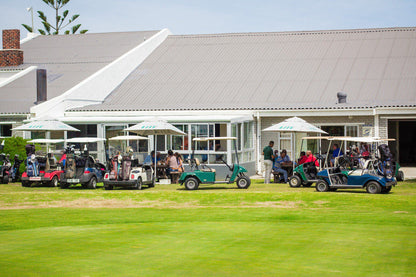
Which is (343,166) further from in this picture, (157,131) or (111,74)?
(111,74)

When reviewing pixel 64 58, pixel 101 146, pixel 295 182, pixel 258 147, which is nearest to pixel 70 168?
pixel 101 146

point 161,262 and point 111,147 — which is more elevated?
point 111,147

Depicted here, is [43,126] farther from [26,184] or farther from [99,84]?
[99,84]

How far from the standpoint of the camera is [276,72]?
33.2 meters

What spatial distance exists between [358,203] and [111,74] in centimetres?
2013

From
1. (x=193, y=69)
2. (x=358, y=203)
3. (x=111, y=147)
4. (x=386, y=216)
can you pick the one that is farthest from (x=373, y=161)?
(x=193, y=69)

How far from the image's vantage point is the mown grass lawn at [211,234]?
9.21m

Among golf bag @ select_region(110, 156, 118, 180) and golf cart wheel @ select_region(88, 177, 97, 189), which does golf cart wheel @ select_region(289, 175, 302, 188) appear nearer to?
golf bag @ select_region(110, 156, 118, 180)

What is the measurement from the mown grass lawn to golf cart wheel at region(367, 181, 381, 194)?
0.85 feet

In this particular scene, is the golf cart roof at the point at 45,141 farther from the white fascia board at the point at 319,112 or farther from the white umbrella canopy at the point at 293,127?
the white umbrella canopy at the point at 293,127

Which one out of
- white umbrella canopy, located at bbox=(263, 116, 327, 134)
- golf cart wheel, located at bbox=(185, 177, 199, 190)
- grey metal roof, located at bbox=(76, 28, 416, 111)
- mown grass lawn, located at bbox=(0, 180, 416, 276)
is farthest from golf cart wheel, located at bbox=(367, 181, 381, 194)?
grey metal roof, located at bbox=(76, 28, 416, 111)

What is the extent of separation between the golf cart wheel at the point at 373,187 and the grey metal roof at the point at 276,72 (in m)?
8.69

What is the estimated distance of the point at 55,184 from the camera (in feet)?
79.3

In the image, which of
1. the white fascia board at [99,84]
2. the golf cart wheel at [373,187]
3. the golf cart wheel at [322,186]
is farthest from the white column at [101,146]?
the golf cart wheel at [373,187]
